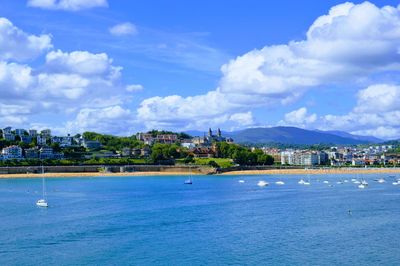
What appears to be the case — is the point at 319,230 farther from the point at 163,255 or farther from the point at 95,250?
the point at 95,250

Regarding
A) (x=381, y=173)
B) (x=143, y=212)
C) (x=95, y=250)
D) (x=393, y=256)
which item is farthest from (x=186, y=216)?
(x=381, y=173)

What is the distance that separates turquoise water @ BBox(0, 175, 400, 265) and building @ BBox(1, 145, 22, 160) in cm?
9837

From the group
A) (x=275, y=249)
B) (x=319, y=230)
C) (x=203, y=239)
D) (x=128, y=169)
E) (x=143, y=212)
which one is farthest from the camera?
(x=128, y=169)

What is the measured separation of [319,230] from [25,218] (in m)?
26.3

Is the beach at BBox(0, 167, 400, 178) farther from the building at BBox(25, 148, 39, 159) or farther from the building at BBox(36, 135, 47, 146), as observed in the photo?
the building at BBox(36, 135, 47, 146)

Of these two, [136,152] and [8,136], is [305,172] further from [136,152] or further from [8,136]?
[8,136]

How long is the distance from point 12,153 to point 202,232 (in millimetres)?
131668

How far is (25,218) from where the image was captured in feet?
171

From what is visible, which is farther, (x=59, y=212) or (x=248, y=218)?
(x=59, y=212)

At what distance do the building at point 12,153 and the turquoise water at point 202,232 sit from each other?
323 ft

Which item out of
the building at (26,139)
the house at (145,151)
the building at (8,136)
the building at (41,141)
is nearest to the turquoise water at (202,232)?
the house at (145,151)

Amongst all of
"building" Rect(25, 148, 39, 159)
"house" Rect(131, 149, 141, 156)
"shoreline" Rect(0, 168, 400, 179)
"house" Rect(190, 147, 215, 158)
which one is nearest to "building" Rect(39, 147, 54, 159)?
"building" Rect(25, 148, 39, 159)

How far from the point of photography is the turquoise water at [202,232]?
33781mm

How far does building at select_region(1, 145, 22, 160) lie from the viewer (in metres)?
161
